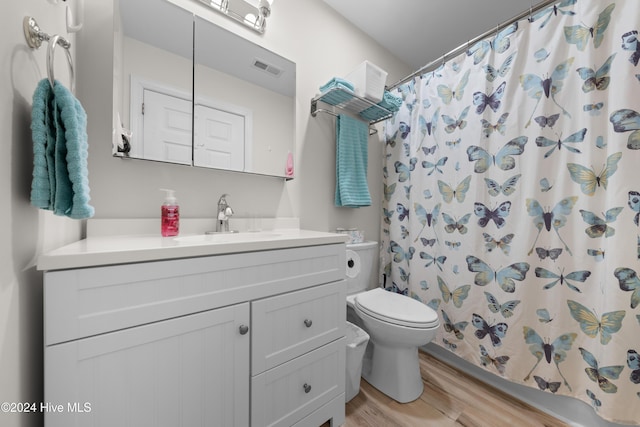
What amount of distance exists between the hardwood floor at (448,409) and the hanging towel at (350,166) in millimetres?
1129

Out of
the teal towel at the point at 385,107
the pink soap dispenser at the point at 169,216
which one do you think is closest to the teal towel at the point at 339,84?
the teal towel at the point at 385,107

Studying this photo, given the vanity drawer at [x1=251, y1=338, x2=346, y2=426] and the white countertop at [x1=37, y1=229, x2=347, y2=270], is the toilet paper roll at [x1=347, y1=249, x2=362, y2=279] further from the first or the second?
the white countertop at [x1=37, y1=229, x2=347, y2=270]

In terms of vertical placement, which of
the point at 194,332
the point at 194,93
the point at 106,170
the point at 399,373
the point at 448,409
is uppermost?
the point at 194,93

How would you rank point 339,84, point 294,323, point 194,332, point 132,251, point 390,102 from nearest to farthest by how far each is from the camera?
point 132,251
point 194,332
point 294,323
point 339,84
point 390,102

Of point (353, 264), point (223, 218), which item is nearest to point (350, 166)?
point (353, 264)

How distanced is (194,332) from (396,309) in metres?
1.04

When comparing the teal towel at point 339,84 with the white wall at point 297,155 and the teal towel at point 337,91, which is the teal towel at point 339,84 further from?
the white wall at point 297,155

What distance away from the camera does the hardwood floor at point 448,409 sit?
117 cm

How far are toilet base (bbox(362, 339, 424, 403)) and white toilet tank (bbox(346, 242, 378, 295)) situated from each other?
37cm

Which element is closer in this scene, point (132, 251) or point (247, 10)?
point (132, 251)

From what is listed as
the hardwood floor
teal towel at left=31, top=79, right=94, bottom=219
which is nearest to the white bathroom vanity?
teal towel at left=31, top=79, right=94, bottom=219

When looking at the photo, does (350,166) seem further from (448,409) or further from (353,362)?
(448,409)

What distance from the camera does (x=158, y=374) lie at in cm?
69

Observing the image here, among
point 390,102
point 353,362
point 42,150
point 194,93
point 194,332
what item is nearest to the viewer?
point 42,150
